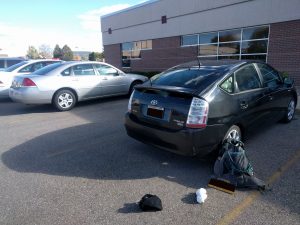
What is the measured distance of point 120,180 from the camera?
11.5 feet

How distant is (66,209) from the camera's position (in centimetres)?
287

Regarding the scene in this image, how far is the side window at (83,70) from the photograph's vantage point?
829cm

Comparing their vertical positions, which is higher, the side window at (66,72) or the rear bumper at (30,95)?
the side window at (66,72)

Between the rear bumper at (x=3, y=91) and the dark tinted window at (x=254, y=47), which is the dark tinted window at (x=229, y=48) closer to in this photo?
the dark tinted window at (x=254, y=47)

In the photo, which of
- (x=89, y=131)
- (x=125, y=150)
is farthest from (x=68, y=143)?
(x=125, y=150)

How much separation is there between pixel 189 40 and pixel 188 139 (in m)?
15.0

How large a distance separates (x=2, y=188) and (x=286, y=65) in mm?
13299

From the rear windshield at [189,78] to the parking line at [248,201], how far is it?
1585 mm

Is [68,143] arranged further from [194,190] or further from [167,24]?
[167,24]

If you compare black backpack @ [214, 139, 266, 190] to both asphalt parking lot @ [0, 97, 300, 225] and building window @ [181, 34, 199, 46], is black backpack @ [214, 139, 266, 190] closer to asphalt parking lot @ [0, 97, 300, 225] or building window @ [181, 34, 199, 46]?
asphalt parking lot @ [0, 97, 300, 225]

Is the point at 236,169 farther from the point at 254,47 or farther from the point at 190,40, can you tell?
the point at 190,40

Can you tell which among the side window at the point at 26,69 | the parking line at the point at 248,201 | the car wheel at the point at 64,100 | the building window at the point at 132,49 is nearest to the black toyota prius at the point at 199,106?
the parking line at the point at 248,201

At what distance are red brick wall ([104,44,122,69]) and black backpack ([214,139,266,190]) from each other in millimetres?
22124

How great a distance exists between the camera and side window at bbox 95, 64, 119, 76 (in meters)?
8.82
